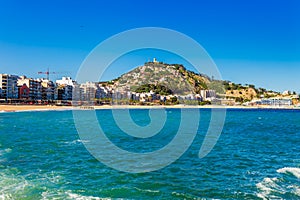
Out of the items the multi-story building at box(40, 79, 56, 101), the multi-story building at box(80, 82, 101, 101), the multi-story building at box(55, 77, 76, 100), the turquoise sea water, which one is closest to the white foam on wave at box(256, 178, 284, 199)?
the turquoise sea water

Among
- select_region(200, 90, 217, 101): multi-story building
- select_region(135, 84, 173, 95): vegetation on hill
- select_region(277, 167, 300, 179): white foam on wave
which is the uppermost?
select_region(135, 84, 173, 95): vegetation on hill

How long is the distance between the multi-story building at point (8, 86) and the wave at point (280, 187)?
103m

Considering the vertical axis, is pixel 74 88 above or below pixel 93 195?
above

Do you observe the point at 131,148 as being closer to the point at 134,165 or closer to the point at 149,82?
the point at 134,165

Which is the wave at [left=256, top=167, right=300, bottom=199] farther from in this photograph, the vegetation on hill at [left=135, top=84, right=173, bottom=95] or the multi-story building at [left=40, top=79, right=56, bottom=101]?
the vegetation on hill at [left=135, top=84, right=173, bottom=95]

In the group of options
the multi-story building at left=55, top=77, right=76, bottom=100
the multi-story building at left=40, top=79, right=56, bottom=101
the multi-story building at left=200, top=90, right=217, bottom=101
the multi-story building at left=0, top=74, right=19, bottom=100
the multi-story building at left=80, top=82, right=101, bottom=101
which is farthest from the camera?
the multi-story building at left=200, top=90, right=217, bottom=101

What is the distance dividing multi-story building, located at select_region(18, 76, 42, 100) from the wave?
4414 inches

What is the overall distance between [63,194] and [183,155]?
1048cm

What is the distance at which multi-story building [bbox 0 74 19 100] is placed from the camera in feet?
328

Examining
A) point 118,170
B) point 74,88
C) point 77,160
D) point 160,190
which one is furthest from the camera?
point 74,88

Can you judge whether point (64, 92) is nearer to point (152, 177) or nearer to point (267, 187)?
Answer: point (152, 177)

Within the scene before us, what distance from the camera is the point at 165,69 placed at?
183750 millimetres

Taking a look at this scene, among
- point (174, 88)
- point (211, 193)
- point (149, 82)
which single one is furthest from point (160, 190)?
point (174, 88)

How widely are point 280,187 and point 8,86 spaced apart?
106m
